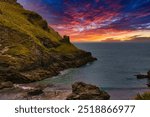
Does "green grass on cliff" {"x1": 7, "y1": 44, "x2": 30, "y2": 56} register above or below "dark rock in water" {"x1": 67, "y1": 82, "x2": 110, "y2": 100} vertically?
above

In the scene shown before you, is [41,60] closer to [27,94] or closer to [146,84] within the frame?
[146,84]

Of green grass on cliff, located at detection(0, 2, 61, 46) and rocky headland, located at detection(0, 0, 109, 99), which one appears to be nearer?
rocky headland, located at detection(0, 0, 109, 99)

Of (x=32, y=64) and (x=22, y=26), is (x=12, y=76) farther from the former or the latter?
(x=22, y=26)

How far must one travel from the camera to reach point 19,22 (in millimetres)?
141000

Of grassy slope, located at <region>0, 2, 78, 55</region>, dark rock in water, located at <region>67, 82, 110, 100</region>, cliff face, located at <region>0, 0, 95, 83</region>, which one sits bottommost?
dark rock in water, located at <region>67, 82, 110, 100</region>

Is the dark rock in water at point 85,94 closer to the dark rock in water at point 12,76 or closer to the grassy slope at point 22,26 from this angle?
the dark rock in water at point 12,76

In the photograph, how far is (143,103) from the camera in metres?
13.8

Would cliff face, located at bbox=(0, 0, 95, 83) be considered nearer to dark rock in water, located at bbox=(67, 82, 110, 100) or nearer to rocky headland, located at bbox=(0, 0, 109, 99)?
rocky headland, located at bbox=(0, 0, 109, 99)

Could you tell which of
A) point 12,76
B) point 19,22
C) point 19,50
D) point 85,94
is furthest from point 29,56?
point 85,94

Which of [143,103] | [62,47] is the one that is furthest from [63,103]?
[62,47]

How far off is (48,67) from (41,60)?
119 inches

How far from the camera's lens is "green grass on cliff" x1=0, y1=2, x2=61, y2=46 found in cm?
12236

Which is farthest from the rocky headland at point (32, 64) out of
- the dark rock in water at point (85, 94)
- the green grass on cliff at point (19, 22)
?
the green grass on cliff at point (19, 22)

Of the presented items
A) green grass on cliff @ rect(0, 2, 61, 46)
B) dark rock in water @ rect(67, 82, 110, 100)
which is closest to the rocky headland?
dark rock in water @ rect(67, 82, 110, 100)
